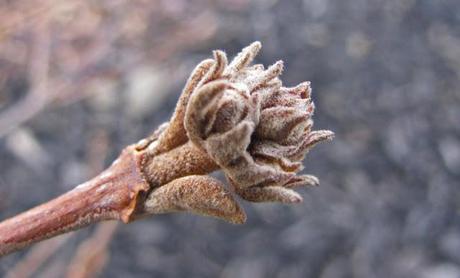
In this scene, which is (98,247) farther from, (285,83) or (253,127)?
(253,127)

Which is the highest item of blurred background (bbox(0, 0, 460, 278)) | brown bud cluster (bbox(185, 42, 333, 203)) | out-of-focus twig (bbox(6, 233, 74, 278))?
blurred background (bbox(0, 0, 460, 278))

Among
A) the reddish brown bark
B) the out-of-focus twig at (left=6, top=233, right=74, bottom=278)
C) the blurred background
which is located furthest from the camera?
the blurred background

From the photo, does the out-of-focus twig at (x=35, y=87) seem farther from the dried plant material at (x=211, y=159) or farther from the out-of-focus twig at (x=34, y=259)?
the dried plant material at (x=211, y=159)

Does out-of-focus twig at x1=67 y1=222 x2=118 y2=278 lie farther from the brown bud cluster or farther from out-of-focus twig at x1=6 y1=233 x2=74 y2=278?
the brown bud cluster

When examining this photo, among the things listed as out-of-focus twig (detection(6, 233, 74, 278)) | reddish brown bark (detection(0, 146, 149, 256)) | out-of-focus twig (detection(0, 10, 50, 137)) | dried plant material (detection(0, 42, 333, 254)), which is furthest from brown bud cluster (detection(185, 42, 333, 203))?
out-of-focus twig (detection(0, 10, 50, 137))

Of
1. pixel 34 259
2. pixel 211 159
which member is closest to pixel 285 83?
pixel 34 259

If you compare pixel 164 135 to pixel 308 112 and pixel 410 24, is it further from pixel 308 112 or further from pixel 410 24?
pixel 410 24
